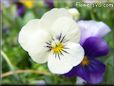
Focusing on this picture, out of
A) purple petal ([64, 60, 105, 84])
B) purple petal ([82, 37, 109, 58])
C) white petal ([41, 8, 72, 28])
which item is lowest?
purple petal ([64, 60, 105, 84])

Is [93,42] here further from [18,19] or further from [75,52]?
[18,19]

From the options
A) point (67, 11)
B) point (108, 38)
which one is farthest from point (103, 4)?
point (108, 38)

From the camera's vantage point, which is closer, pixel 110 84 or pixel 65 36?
pixel 65 36

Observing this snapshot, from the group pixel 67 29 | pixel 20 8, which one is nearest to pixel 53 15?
pixel 67 29

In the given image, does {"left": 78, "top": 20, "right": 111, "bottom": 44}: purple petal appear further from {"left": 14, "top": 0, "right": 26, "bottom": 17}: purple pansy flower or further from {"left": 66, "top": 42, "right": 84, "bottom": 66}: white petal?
{"left": 14, "top": 0, "right": 26, "bottom": 17}: purple pansy flower

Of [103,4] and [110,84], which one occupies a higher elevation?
[103,4]

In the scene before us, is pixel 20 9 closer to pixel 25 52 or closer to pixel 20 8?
pixel 20 8

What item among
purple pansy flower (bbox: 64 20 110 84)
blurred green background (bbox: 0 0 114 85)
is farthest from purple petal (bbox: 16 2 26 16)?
purple pansy flower (bbox: 64 20 110 84)
